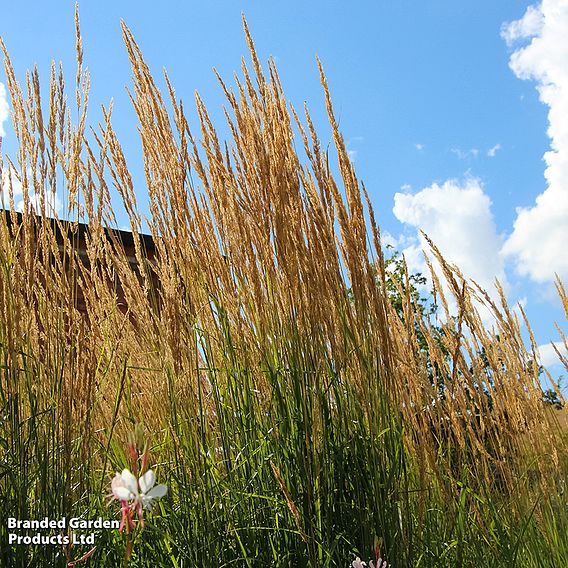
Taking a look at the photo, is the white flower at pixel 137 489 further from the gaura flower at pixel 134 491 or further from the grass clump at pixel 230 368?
the grass clump at pixel 230 368

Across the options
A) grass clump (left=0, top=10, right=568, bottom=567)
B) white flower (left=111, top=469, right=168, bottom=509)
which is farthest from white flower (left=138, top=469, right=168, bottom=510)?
grass clump (left=0, top=10, right=568, bottom=567)

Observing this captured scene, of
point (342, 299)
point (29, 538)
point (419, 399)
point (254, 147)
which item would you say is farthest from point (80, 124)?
point (419, 399)

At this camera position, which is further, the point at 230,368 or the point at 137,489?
the point at 230,368

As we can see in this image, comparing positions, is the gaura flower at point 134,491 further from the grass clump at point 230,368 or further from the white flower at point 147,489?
the grass clump at point 230,368

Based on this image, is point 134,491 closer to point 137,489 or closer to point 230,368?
point 137,489

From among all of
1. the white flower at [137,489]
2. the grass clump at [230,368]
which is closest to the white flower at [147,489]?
the white flower at [137,489]

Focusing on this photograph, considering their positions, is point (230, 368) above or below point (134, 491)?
above

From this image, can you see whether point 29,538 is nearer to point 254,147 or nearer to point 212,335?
point 212,335

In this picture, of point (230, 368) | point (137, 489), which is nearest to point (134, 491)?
point (137, 489)

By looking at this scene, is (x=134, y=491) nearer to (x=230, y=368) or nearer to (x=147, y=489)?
(x=147, y=489)

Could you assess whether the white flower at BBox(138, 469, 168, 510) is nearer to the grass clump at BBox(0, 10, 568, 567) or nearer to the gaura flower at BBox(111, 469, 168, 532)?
the gaura flower at BBox(111, 469, 168, 532)

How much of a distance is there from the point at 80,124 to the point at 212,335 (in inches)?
28.4

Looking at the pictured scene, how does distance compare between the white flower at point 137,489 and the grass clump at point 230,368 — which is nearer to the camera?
the white flower at point 137,489

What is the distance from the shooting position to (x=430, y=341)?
2900mm
